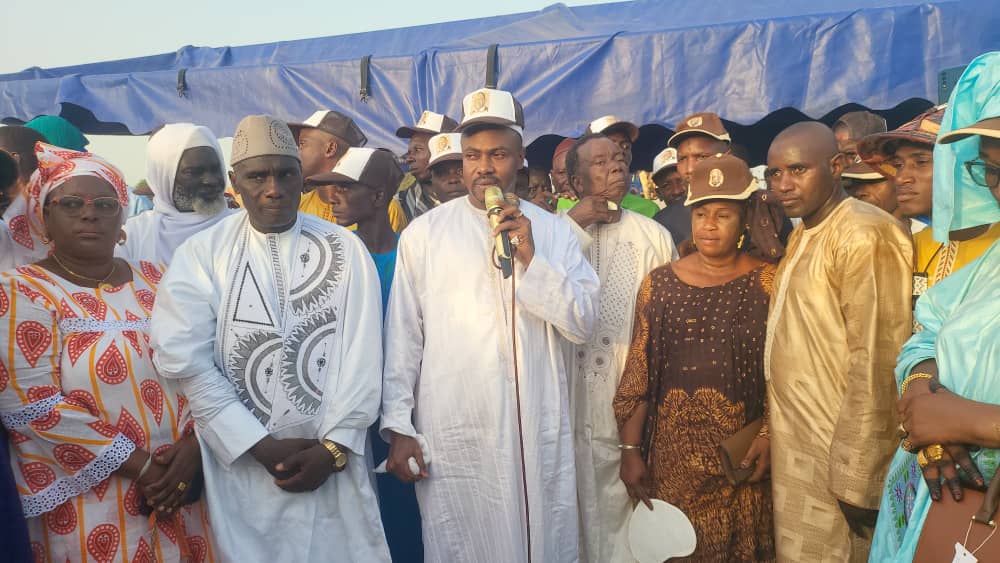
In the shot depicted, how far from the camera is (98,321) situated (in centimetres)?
289

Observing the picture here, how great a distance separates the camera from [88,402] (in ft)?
9.19

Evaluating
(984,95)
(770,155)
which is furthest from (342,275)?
(984,95)

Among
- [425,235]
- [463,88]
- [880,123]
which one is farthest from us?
[463,88]

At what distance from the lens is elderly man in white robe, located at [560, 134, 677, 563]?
12.3 feet

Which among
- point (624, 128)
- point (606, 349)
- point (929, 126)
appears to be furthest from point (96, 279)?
point (624, 128)

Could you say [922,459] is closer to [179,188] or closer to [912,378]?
[912,378]

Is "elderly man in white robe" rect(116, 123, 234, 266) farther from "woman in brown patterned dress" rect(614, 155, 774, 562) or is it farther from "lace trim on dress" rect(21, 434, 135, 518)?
"woman in brown patterned dress" rect(614, 155, 774, 562)

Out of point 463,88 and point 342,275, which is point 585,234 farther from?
point 463,88

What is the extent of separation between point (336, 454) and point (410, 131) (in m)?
4.30

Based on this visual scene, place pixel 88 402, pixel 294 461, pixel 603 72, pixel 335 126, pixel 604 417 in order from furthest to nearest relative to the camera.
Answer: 1. pixel 603 72
2. pixel 335 126
3. pixel 604 417
4. pixel 294 461
5. pixel 88 402

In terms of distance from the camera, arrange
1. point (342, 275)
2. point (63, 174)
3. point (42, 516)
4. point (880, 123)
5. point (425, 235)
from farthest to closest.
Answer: point (880, 123) → point (425, 235) → point (342, 275) → point (63, 174) → point (42, 516)

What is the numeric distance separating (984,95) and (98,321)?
9.67ft

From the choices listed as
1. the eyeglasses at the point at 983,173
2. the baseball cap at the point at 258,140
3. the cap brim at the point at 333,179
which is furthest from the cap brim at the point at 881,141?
the cap brim at the point at 333,179

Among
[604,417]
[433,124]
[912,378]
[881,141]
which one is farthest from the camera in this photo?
[433,124]
